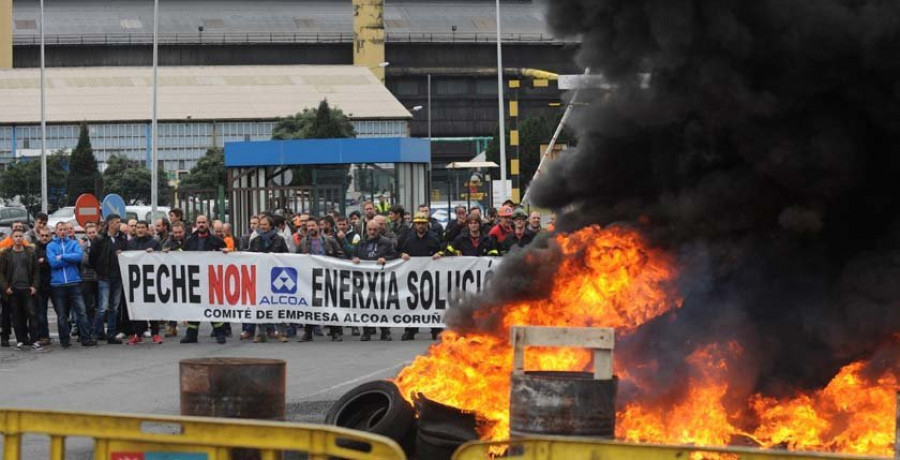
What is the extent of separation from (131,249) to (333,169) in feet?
47.1

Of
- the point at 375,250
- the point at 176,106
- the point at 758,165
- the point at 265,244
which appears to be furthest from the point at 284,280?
the point at 176,106

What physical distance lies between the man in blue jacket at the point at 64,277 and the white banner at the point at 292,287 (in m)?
0.79

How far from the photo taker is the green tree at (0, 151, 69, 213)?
53.1 metres

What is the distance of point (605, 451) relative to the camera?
6.23 m

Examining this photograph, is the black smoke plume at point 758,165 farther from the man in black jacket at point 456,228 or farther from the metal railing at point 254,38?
the metal railing at point 254,38

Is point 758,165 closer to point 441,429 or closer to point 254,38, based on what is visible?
point 441,429

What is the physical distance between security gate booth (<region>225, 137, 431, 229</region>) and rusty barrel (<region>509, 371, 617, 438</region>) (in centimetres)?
2446

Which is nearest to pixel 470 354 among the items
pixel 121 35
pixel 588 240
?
pixel 588 240

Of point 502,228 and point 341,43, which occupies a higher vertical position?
point 341,43

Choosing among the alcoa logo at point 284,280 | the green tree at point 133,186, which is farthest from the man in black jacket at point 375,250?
the green tree at point 133,186

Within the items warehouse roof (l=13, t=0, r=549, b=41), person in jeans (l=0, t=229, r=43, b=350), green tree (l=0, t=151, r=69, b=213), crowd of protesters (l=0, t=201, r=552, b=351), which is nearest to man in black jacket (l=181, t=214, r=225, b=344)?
crowd of protesters (l=0, t=201, r=552, b=351)

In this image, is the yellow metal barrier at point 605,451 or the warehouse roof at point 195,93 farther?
the warehouse roof at point 195,93

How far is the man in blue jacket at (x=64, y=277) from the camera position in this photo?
17.9 metres

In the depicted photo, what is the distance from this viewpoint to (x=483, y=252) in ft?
62.2
